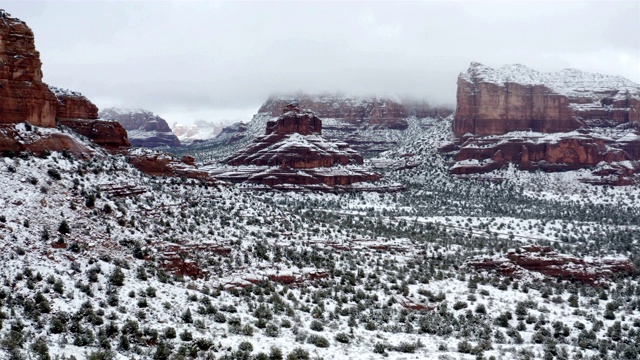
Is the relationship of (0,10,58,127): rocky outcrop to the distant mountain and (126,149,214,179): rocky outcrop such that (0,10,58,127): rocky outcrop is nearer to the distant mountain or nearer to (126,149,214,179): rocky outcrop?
(126,149,214,179): rocky outcrop

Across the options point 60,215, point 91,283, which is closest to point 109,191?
point 60,215

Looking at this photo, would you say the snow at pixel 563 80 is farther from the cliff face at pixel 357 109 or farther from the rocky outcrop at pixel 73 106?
the rocky outcrop at pixel 73 106

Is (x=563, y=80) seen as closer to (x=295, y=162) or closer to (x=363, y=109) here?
(x=363, y=109)

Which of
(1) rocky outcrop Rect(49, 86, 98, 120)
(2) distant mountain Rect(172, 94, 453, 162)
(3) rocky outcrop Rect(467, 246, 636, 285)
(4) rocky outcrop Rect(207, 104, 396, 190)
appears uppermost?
(2) distant mountain Rect(172, 94, 453, 162)

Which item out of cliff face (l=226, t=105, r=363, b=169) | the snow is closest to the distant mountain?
the snow

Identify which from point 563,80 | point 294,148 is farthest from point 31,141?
point 563,80

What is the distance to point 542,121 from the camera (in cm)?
11144

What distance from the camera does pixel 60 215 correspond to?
69.6 feet

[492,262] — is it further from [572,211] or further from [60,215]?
[572,211]

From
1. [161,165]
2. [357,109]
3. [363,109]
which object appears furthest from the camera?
[363,109]

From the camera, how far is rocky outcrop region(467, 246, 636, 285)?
32.8 m

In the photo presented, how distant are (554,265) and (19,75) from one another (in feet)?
110

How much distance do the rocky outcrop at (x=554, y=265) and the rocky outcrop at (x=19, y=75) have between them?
2832 centimetres

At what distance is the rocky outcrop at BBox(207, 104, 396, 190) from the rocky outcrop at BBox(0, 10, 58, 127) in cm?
5573
